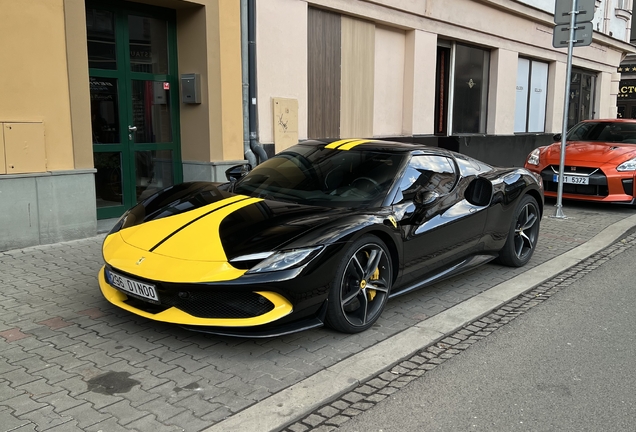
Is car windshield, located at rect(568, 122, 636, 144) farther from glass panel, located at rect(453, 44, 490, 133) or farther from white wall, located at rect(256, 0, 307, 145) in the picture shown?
white wall, located at rect(256, 0, 307, 145)

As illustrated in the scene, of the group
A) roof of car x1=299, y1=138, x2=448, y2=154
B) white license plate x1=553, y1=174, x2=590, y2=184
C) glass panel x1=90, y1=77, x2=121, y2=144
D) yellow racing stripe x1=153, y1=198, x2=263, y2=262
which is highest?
glass panel x1=90, y1=77, x2=121, y2=144

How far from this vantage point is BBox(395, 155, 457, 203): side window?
4718 millimetres

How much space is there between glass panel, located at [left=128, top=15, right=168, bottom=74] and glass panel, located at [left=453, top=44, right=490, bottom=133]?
8.27 metres

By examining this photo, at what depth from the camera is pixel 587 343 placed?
166 inches

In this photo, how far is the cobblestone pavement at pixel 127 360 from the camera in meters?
3.03

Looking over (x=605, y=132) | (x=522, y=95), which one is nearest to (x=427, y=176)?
(x=605, y=132)

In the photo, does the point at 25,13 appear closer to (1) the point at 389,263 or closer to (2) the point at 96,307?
(2) the point at 96,307

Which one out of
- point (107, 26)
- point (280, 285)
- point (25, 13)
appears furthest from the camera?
point (107, 26)

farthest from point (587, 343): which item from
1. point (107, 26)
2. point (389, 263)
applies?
point (107, 26)

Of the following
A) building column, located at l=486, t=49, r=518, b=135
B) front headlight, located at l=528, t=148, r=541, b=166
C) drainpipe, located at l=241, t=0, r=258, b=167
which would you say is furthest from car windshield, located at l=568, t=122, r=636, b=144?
drainpipe, located at l=241, t=0, r=258, b=167

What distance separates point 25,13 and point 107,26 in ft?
5.15

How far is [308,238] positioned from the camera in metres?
3.78

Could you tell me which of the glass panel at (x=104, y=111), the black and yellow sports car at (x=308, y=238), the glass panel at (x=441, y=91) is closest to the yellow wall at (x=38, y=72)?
the glass panel at (x=104, y=111)

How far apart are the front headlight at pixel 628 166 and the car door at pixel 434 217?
5.51 metres
